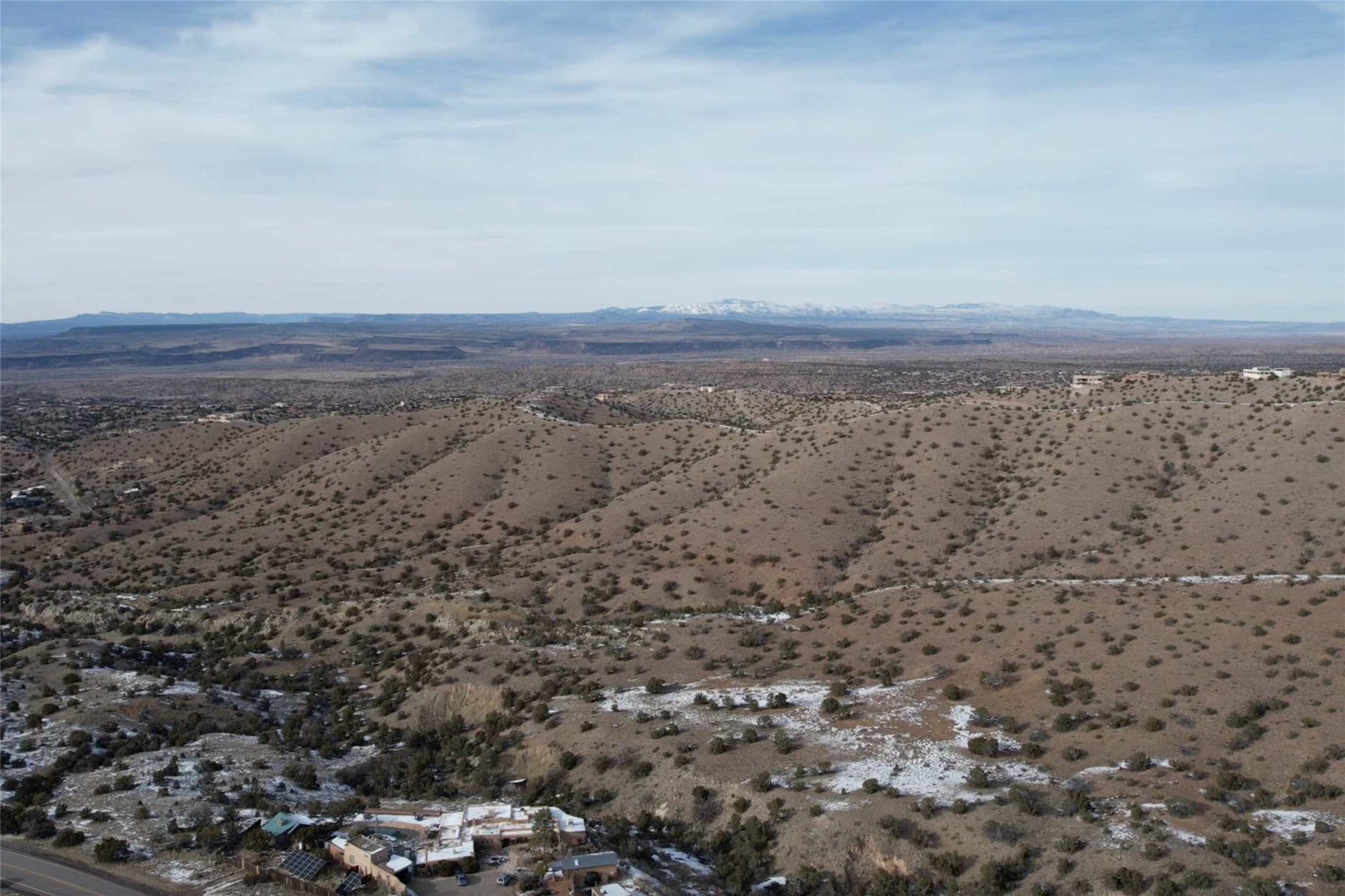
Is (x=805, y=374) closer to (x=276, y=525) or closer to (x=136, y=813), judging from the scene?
(x=276, y=525)

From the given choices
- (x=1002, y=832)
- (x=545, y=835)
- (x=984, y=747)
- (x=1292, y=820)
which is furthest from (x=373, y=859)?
(x=1292, y=820)

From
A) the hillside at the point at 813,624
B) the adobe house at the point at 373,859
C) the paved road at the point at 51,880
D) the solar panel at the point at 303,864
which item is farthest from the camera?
the hillside at the point at 813,624

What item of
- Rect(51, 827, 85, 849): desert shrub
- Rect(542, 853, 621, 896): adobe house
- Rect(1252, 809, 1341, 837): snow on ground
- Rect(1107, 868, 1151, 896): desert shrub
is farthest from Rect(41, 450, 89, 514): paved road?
Rect(1252, 809, 1341, 837): snow on ground

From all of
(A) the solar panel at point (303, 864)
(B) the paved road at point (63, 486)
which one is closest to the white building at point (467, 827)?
(A) the solar panel at point (303, 864)

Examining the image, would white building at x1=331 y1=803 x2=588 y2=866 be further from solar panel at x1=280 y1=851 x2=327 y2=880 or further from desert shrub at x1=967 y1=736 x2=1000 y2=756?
desert shrub at x1=967 y1=736 x2=1000 y2=756

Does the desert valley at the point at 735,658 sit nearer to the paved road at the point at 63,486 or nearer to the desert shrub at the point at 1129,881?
the desert shrub at the point at 1129,881
